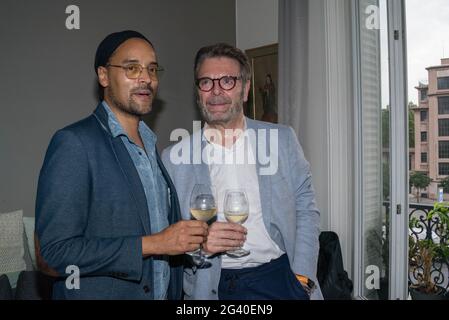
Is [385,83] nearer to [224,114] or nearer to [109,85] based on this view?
[224,114]

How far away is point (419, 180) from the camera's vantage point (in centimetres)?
276

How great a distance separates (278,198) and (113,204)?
2.34 feet

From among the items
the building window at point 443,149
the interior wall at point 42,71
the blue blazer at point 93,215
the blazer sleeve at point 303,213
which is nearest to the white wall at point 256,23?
the interior wall at point 42,71

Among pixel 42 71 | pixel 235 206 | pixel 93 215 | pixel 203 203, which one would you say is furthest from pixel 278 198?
pixel 42 71

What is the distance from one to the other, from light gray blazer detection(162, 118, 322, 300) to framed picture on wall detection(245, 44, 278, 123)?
69.7 inches

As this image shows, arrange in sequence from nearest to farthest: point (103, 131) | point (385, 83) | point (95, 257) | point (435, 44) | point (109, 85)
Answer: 1. point (95, 257)
2. point (103, 131)
3. point (109, 85)
4. point (435, 44)
5. point (385, 83)

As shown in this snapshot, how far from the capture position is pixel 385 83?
2764 millimetres

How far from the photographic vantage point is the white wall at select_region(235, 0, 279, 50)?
3.56 m

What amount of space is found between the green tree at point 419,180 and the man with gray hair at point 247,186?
4.68ft

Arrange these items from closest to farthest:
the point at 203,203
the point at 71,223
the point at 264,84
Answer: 1. the point at 71,223
2. the point at 203,203
3. the point at 264,84

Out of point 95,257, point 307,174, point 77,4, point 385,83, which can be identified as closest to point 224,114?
point 307,174

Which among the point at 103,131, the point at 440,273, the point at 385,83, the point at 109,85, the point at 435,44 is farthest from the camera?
the point at 440,273

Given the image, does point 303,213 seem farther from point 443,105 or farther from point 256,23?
point 256,23
